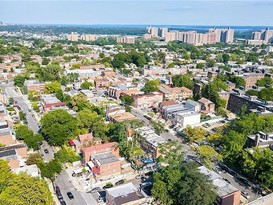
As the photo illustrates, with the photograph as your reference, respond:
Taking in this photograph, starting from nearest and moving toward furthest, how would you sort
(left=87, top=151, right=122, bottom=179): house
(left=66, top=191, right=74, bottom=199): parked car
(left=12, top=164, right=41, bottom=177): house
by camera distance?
1. (left=66, top=191, right=74, bottom=199): parked car
2. (left=12, top=164, right=41, bottom=177): house
3. (left=87, top=151, right=122, bottom=179): house

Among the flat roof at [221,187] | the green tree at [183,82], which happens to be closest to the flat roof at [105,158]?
the flat roof at [221,187]

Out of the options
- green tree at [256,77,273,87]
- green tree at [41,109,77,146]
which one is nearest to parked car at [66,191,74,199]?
green tree at [41,109,77,146]

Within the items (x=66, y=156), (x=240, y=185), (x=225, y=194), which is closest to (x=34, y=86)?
(x=66, y=156)

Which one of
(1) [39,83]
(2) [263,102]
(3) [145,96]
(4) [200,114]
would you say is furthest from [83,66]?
(2) [263,102]

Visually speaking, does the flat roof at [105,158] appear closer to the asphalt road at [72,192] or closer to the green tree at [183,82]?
the asphalt road at [72,192]

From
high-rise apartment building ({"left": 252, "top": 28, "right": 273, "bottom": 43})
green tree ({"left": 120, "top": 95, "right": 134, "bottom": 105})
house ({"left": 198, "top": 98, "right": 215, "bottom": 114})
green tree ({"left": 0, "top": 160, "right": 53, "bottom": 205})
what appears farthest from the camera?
high-rise apartment building ({"left": 252, "top": 28, "right": 273, "bottom": 43})

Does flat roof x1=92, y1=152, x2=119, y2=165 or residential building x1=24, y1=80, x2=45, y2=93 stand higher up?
residential building x1=24, y1=80, x2=45, y2=93

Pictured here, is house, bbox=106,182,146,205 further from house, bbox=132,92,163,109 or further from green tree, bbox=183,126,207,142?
house, bbox=132,92,163,109
